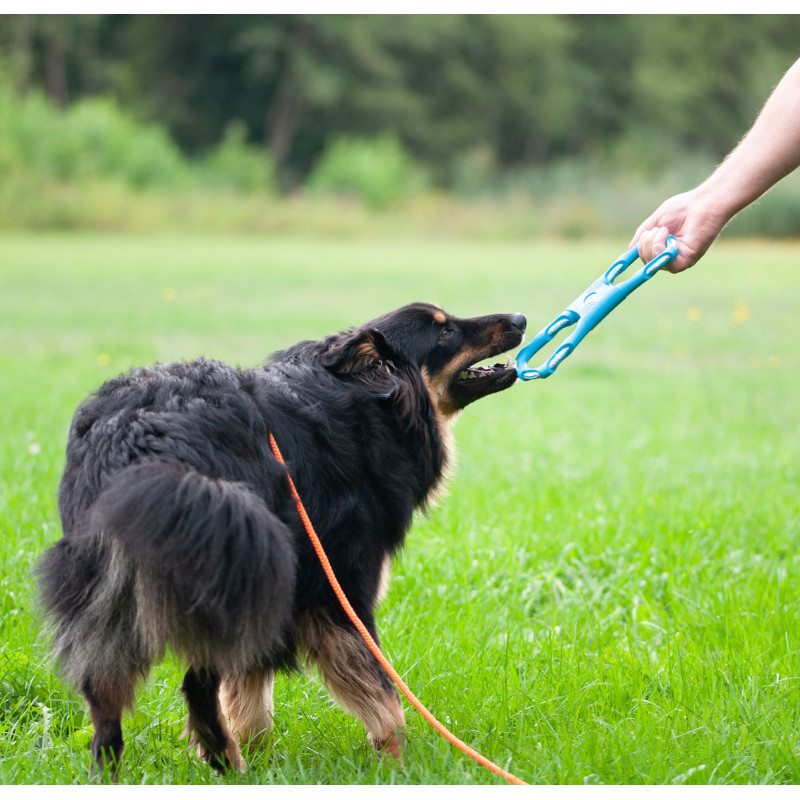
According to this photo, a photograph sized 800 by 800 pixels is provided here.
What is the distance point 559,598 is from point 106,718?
2.20 metres

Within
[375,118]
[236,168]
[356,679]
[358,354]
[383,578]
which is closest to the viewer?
[356,679]

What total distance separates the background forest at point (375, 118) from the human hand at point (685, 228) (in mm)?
26203

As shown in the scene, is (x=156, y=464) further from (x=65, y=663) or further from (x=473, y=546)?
(x=473, y=546)

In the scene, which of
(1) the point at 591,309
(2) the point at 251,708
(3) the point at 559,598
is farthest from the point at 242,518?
(3) the point at 559,598

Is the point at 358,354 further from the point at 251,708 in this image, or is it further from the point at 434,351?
the point at 251,708

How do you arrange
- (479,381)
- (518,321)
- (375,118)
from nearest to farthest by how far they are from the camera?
(479,381) < (518,321) < (375,118)

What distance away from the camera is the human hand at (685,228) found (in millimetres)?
3135

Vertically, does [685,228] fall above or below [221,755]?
above

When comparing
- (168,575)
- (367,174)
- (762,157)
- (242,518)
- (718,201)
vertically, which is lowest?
(168,575)

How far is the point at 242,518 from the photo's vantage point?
2.34 metres

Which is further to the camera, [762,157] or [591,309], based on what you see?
[591,309]

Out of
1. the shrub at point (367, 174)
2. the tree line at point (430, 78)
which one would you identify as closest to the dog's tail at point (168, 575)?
the tree line at point (430, 78)

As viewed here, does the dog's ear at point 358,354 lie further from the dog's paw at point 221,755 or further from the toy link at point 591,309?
the dog's paw at point 221,755

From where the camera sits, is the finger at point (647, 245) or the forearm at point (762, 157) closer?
the forearm at point (762, 157)
